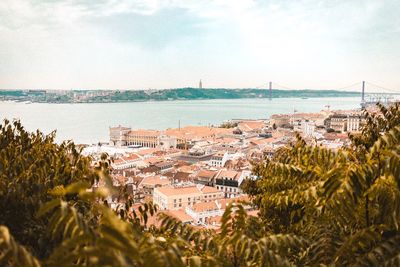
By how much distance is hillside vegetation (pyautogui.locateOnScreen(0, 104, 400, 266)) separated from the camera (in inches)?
64.7

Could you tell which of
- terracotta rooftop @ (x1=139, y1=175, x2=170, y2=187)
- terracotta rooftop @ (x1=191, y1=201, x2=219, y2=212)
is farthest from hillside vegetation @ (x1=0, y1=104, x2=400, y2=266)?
terracotta rooftop @ (x1=139, y1=175, x2=170, y2=187)

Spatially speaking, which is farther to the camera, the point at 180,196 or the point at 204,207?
the point at 180,196

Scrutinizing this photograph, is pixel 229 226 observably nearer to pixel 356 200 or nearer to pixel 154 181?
pixel 356 200

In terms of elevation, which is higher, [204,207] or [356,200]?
[356,200]

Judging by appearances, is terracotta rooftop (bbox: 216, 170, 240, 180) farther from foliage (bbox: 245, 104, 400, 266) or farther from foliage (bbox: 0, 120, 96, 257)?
foliage (bbox: 245, 104, 400, 266)

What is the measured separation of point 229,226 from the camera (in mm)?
3414

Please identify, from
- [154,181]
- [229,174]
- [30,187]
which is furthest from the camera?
[229,174]

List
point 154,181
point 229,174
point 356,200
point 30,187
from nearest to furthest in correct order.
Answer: point 356,200 → point 30,187 → point 154,181 → point 229,174

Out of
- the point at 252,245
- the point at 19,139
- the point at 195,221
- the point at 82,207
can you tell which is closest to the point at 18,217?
the point at 82,207

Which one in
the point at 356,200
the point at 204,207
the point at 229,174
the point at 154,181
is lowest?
the point at 154,181

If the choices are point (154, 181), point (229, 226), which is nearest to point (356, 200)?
point (229, 226)

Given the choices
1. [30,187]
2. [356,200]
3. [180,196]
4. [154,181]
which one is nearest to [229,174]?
[154,181]

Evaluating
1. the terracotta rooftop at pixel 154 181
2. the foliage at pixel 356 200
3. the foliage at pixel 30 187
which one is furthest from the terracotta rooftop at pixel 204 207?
the foliage at pixel 356 200

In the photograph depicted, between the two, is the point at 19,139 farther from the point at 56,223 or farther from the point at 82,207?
the point at 56,223
